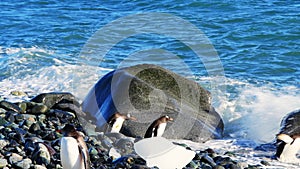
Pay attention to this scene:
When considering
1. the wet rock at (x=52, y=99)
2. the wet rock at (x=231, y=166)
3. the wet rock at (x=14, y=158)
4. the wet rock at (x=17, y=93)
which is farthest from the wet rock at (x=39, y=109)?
the wet rock at (x=231, y=166)

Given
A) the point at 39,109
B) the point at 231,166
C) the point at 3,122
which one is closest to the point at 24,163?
the point at 3,122

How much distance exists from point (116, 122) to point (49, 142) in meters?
1.56

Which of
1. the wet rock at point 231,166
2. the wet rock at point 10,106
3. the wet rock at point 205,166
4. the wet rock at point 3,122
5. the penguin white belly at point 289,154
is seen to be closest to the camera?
the wet rock at point 205,166

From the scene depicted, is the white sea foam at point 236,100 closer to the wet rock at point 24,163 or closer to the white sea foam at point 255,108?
the white sea foam at point 255,108

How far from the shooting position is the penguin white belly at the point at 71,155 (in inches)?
265

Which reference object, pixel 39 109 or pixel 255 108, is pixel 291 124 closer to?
pixel 255 108

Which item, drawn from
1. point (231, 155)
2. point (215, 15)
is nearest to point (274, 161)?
point (231, 155)

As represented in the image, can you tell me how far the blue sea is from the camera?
41.6 ft

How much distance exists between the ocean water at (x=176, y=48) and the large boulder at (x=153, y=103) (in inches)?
26.6

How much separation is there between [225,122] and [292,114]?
1.25 meters

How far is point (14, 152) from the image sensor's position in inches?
292

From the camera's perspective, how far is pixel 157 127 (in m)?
9.02

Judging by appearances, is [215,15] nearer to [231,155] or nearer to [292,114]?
[292,114]

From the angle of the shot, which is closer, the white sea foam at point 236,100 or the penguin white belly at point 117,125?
the penguin white belly at point 117,125
